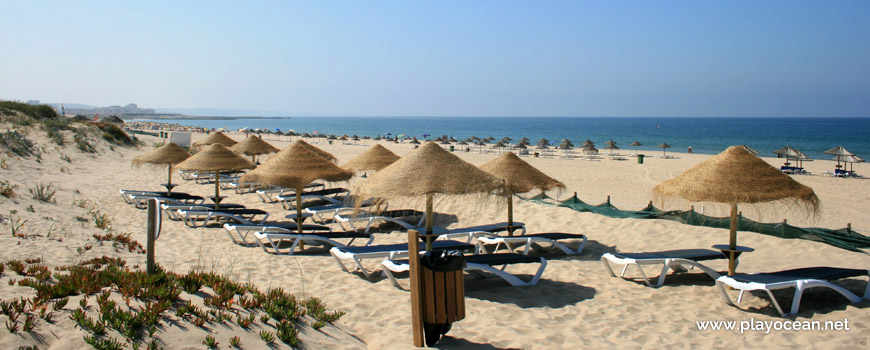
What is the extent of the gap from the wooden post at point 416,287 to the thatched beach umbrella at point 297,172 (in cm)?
459

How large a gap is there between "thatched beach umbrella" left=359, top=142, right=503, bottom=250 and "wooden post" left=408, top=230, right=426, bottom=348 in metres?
2.27

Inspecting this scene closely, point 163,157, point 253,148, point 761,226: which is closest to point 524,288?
point 761,226

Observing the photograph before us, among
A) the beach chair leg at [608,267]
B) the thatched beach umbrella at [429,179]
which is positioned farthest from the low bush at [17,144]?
the beach chair leg at [608,267]

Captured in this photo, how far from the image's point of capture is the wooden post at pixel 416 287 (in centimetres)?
386

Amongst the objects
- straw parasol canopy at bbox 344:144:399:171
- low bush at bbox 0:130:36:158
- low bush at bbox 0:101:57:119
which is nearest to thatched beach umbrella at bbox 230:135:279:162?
straw parasol canopy at bbox 344:144:399:171

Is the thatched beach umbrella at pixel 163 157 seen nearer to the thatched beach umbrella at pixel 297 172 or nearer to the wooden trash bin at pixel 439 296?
the thatched beach umbrella at pixel 297 172

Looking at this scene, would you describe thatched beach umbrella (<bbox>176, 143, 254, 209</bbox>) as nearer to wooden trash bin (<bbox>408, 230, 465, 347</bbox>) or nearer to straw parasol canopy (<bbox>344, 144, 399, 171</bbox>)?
straw parasol canopy (<bbox>344, 144, 399, 171</bbox>)

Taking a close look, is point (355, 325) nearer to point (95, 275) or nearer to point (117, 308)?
point (117, 308)

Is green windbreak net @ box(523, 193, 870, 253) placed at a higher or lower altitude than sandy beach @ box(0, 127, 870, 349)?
higher

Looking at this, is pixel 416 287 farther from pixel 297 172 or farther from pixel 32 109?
pixel 32 109
